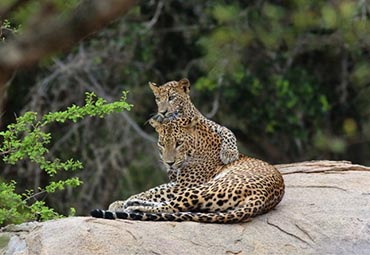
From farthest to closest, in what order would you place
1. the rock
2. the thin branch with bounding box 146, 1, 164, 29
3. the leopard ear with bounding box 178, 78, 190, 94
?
the thin branch with bounding box 146, 1, 164, 29 → the leopard ear with bounding box 178, 78, 190, 94 → the rock

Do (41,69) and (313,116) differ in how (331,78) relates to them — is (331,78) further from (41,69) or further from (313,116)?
(41,69)

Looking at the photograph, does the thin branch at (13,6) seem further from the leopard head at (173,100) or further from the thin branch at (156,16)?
the thin branch at (156,16)

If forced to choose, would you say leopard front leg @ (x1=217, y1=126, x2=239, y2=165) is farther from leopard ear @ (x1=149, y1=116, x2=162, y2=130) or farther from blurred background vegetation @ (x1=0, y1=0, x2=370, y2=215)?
blurred background vegetation @ (x1=0, y1=0, x2=370, y2=215)

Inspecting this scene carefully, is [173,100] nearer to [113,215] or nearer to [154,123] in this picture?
[154,123]

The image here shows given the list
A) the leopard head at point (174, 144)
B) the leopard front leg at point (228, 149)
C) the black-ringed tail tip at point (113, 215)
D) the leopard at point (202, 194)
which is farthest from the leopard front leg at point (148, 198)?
the leopard front leg at point (228, 149)

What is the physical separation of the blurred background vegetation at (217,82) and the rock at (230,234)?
7679mm

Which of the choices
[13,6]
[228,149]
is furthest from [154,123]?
[13,6]

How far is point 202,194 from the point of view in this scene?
6340 mm

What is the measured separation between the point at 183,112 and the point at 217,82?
25.3 feet

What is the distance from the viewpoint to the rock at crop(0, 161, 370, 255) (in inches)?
225

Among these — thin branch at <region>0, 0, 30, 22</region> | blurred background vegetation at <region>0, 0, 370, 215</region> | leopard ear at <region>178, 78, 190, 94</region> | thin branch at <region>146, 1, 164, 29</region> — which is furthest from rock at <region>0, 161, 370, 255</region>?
thin branch at <region>146, 1, 164, 29</region>

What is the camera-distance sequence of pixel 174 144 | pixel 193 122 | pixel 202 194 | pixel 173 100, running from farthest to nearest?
1. pixel 173 100
2. pixel 193 122
3. pixel 174 144
4. pixel 202 194

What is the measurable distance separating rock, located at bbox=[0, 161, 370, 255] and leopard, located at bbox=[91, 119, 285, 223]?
8cm

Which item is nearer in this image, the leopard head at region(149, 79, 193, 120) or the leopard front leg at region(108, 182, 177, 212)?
the leopard front leg at region(108, 182, 177, 212)
